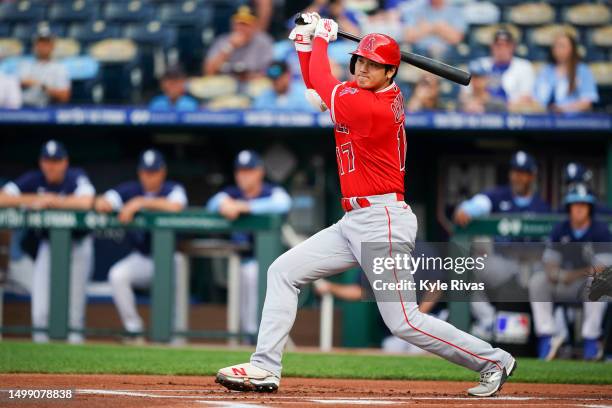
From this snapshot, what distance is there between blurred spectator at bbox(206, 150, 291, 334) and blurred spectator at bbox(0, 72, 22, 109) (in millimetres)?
2371

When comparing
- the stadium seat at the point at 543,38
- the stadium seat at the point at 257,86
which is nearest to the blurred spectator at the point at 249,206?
the stadium seat at the point at 257,86

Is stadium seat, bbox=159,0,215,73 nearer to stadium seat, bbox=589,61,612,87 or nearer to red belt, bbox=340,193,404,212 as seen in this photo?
stadium seat, bbox=589,61,612,87

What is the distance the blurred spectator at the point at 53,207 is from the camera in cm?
821

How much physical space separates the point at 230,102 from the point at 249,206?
1634 mm

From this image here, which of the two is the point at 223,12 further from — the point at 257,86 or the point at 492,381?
the point at 492,381

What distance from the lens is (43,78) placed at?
9.81 metres

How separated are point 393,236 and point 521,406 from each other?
84 centimetres

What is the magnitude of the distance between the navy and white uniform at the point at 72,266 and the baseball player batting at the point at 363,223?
152 inches

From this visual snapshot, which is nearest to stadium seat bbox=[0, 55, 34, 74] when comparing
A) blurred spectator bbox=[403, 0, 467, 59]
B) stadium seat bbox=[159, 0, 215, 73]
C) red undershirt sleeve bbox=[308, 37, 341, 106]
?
stadium seat bbox=[159, 0, 215, 73]

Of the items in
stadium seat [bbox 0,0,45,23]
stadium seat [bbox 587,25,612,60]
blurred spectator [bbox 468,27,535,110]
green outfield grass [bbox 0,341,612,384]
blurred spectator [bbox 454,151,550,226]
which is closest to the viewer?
green outfield grass [bbox 0,341,612,384]

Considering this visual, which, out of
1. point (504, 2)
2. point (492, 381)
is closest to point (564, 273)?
point (492, 381)

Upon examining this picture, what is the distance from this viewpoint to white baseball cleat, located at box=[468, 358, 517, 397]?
15.1ft

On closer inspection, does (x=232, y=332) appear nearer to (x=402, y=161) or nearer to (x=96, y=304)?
(x=96, y=304)

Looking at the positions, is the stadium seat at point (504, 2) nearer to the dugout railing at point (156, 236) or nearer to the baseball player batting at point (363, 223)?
the dugout railing at point (156, 236)
